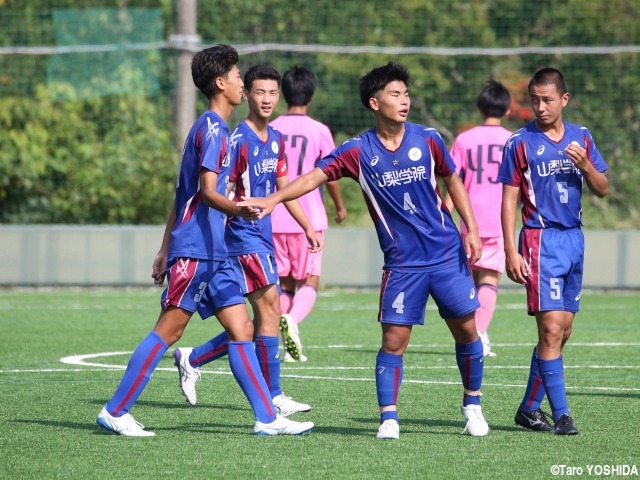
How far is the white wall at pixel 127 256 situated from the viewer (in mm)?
17344

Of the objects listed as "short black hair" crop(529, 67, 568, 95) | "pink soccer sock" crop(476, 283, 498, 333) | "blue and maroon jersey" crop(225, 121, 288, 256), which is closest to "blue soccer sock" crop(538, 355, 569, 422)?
"short black hair" crop(529, 67, 568, 95)

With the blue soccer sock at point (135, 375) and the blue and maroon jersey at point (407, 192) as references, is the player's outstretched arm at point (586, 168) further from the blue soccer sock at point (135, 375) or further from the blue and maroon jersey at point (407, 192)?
the blue soccer sock at point (135, 375)

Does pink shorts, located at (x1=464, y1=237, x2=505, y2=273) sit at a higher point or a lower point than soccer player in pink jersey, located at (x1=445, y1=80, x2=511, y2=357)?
lower

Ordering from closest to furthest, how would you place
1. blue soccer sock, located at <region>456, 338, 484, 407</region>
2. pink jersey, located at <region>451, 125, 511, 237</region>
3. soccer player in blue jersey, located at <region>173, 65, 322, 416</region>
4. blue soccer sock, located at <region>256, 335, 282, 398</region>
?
blue soccer sock, located at <region>456, 338, 484, 407</region>, blue soccer sock, located at <region>256, 335, 282, 398</region>, soccer player in blue jersey, located at <region>173, 65, 322, 416</region>, pink jersey, located at <region>451, 125, 511, 237</region>

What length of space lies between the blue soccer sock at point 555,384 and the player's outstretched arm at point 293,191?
5.30ft

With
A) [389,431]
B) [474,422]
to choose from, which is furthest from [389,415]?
[474,422]

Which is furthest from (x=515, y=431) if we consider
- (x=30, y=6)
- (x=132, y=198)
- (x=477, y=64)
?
(x=30, y=6)

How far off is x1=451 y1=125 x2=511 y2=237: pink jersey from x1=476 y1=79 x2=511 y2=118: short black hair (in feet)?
0.53

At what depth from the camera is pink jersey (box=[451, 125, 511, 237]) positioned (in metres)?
11.2

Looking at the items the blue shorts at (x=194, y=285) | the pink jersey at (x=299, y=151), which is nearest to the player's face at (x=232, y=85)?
the blue shorts at (x=194, y=285)

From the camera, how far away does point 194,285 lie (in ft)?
22.2

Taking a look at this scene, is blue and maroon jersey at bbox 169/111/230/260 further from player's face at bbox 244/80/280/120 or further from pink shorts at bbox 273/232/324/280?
pink shorts at bbox 273/232/324/280

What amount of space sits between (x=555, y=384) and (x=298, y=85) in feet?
14.5

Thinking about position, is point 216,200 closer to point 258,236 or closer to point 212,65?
point 212,65
